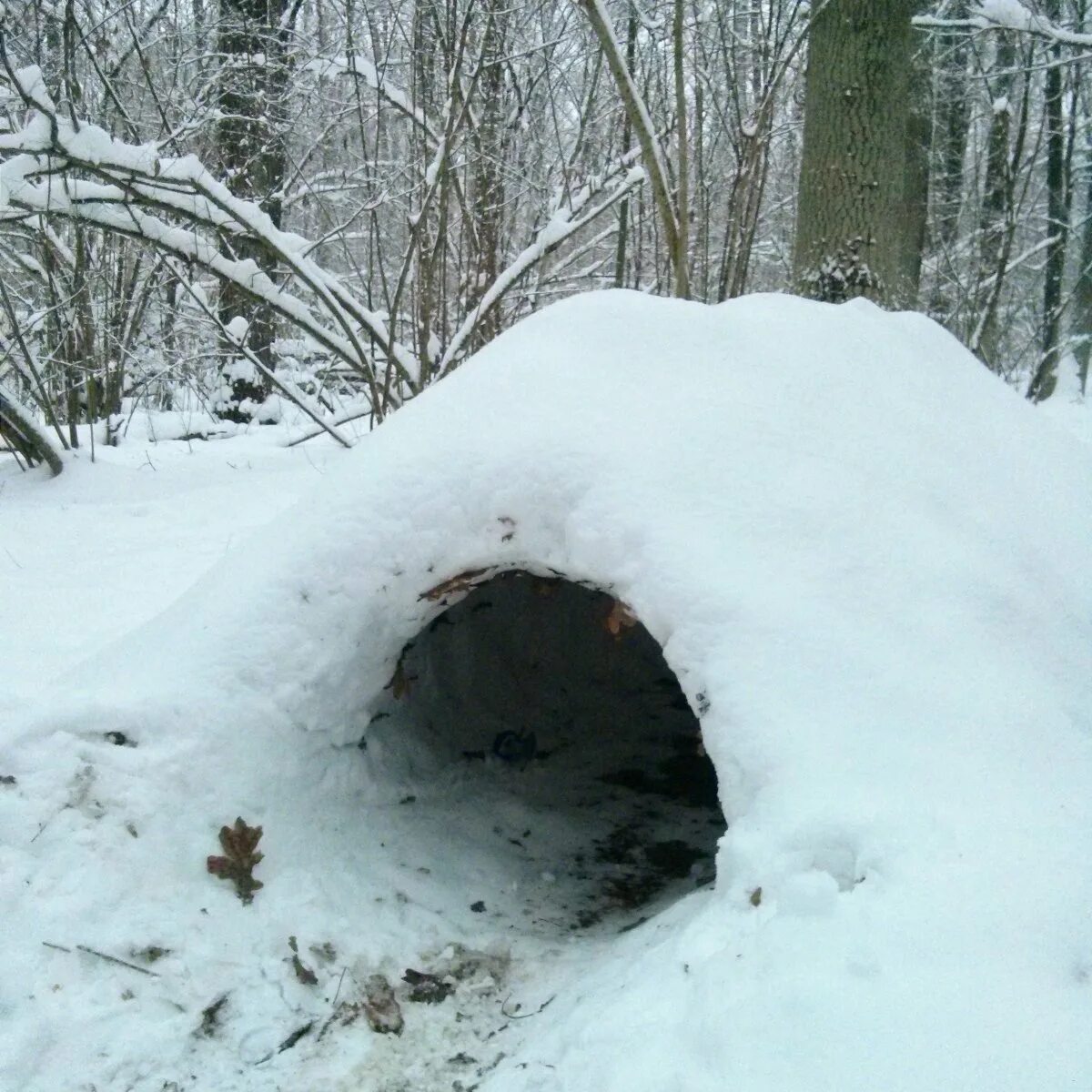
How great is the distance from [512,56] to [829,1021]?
6.24 meters

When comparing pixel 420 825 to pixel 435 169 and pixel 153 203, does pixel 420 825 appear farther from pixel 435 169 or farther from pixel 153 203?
pixel 153 203

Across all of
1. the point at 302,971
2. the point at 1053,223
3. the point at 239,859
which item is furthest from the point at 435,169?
the point at 1053,223

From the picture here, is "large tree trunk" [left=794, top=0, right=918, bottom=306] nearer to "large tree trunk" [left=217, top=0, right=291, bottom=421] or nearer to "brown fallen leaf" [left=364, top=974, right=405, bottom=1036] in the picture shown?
"brown fallen leaf" [left=364, top=974, right=405, bottom=1036]

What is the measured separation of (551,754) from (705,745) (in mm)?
2156

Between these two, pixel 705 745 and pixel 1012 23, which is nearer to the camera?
pixel 705 745

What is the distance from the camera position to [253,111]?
9141mm

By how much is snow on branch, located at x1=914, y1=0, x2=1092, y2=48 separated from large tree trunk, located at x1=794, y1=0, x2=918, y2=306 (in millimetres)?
3837

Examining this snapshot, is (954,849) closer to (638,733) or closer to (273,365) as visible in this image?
(638,733)

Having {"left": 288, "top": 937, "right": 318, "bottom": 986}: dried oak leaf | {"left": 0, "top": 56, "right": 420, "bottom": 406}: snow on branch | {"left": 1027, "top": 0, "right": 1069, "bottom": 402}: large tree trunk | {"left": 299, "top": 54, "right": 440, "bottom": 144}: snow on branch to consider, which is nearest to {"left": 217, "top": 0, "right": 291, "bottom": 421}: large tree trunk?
{"left": 299, "top": 54, "right": 440, "bottom": 144}: snow on branch

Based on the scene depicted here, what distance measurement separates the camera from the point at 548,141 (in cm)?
818

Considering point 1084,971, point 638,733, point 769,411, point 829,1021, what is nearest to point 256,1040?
point 829,1021

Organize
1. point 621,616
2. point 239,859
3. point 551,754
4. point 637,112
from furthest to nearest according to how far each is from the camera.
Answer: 1. point 637,112
2. point 551,754
3. point 621,616
4. point 239,859

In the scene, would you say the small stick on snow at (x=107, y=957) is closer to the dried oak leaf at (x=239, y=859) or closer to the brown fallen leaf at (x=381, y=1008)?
the dried oak leaf at (x=239, y=859)

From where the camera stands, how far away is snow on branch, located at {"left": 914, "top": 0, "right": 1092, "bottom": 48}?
8.16 metres
